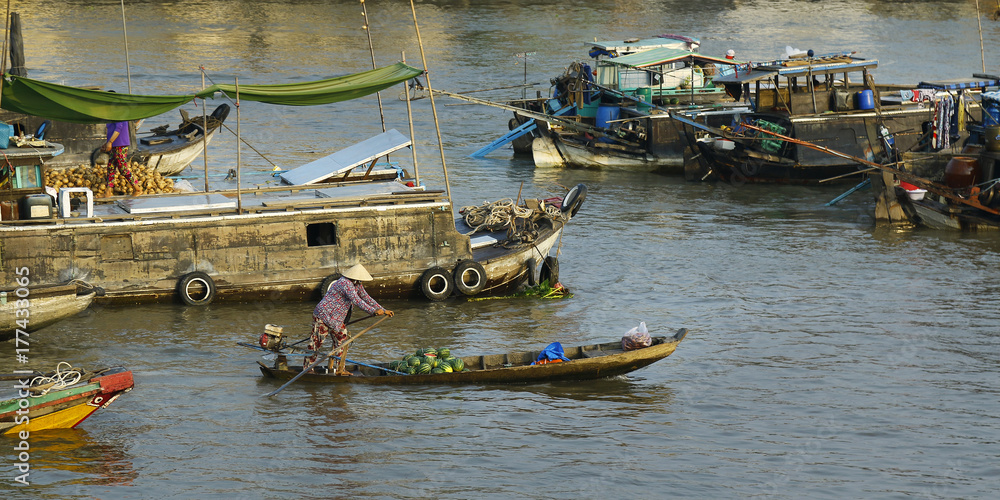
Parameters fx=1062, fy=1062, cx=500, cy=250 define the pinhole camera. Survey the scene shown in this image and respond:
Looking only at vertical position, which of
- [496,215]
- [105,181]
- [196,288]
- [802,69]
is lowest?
[196,288]

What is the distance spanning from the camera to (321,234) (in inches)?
629

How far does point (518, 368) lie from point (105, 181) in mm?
8952

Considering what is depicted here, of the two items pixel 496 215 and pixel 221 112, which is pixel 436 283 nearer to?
pixel 496 215

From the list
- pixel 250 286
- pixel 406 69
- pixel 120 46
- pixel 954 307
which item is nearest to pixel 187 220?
pixel 250 286

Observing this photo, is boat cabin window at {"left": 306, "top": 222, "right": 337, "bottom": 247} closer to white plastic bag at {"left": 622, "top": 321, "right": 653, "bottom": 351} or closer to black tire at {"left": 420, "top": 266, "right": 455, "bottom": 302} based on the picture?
black tire at {"left": 420, "top": 266, "right": 455, "bottom": 302}

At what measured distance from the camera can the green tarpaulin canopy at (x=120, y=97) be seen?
48.6 ft

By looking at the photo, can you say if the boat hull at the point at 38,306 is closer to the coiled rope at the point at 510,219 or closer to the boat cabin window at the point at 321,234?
the boat cabin window at the point at 321,234

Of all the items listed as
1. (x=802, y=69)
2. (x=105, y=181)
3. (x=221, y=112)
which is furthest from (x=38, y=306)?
(x=802, y=69)

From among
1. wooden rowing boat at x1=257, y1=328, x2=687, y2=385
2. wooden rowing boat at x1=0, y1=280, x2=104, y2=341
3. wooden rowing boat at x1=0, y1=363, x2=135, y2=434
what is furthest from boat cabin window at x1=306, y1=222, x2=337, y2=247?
wooden rowing boat at x1=0, y1=363, x2=135, y2=434

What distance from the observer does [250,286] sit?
615 inches

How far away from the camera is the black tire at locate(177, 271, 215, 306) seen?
15258 mm

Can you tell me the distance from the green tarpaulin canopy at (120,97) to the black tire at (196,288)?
239 cm

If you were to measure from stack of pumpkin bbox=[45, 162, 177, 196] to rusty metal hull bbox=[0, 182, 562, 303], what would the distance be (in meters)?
2.11

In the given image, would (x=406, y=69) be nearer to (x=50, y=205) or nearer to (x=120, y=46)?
(x=50, y=205)
